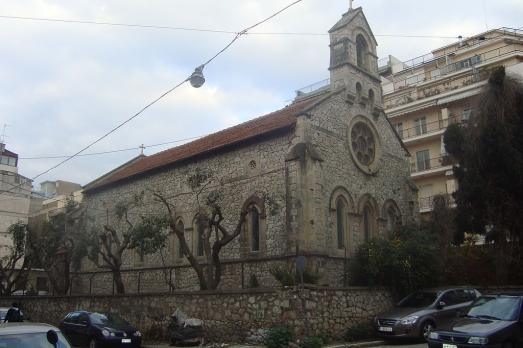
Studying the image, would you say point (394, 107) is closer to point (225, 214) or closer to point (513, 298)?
point (225, 214)

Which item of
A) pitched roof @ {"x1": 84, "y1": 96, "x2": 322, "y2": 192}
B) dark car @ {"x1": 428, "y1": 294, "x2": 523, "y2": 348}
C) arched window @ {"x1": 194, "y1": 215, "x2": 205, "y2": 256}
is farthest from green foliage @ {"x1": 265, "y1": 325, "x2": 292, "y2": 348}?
arched window @ {"x1": 194, "y1": 215, "x2": 205, "y2": 256}

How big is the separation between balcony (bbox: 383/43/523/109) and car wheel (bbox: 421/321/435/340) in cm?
2849

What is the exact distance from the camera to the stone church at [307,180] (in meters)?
21.4

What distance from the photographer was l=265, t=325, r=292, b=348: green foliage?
15.3 m

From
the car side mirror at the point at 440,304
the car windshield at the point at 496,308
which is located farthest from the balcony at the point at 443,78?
the car windshield at the point at 496,308

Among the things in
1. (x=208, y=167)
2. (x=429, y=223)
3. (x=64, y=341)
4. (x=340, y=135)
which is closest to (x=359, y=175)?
(x=340, y=135)

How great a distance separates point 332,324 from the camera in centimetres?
1670

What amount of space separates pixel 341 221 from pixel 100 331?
11.7m

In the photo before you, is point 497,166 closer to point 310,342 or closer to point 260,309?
point 310,342

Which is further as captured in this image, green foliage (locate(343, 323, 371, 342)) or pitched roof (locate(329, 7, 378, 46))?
pitched roof (locate(329, 7, 378, 46))

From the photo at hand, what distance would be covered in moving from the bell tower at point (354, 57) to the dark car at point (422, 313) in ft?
37.5

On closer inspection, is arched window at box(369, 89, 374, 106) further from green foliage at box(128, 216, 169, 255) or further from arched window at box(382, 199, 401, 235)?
green foliage at box(128, 216, 169, 255)

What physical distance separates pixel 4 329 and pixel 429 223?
72.4ft

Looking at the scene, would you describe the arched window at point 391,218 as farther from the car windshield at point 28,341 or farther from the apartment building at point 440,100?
the car windshield at point 28,341
